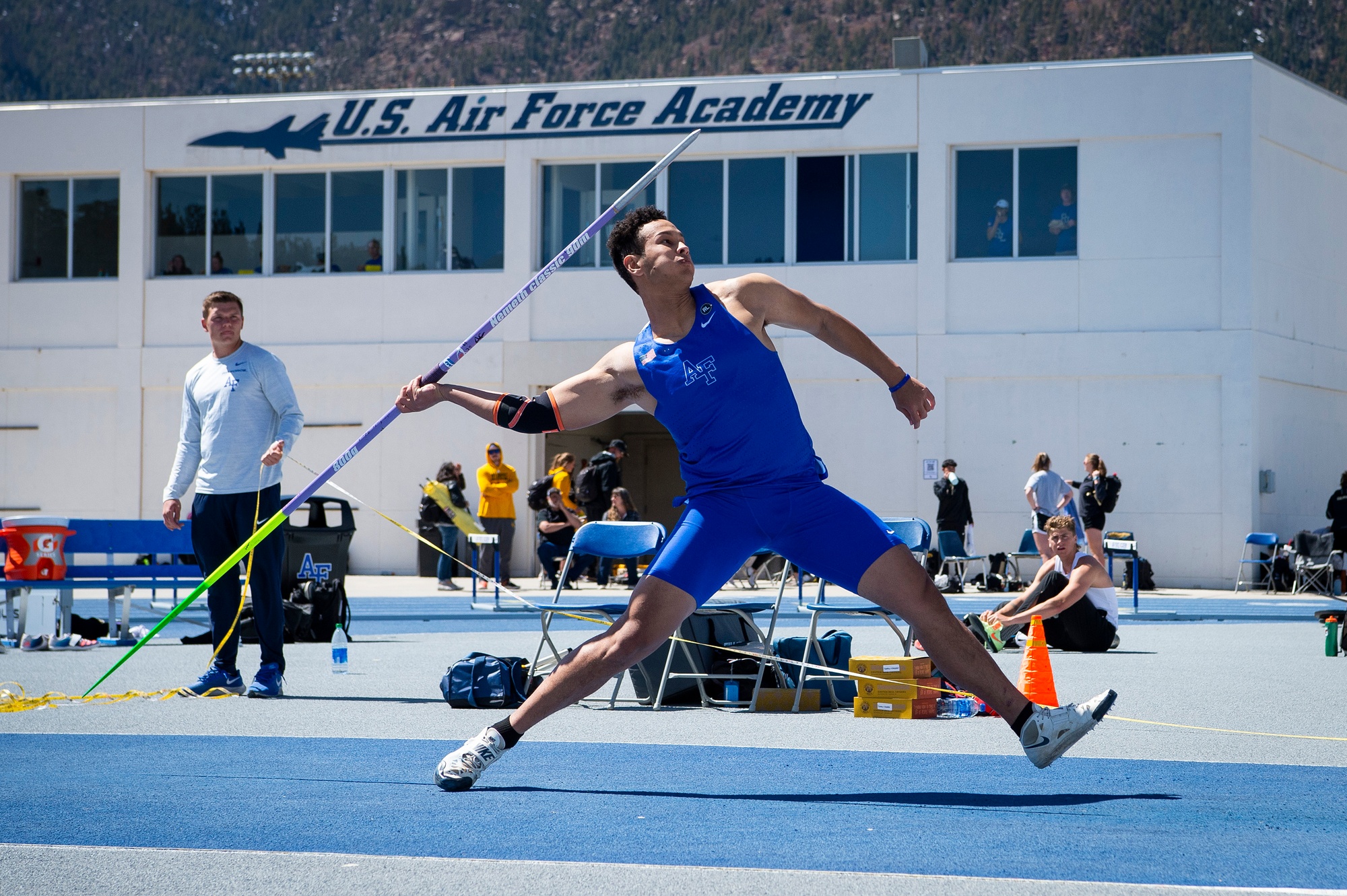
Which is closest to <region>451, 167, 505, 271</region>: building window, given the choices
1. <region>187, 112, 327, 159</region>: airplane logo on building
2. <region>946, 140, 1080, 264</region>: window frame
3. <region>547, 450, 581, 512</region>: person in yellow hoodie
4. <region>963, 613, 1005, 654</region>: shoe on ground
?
<region>187, 112, 327, 159</region>: airplane logo on building

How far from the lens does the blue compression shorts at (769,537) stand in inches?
189

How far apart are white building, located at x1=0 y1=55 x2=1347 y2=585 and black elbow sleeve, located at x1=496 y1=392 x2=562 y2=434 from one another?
18.8 m

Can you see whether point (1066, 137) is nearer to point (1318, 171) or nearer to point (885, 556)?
point (1318, 171)

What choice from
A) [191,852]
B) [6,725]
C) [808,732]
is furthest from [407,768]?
[6,725]

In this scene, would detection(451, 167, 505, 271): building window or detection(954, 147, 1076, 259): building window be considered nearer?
detection(954, 147, 1076, 259): building window

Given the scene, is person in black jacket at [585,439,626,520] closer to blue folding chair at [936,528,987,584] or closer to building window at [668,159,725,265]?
blue folding chair at [936,528,987,584]

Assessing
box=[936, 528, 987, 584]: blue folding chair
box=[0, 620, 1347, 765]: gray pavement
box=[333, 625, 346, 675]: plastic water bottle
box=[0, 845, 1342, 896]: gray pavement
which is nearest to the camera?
box=[0, 845, 1342, 896]: gray pavement

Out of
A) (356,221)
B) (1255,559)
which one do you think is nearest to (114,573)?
(356,221)

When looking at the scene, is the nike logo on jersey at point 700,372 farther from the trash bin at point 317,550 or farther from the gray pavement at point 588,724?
the trash bin at point 317,550

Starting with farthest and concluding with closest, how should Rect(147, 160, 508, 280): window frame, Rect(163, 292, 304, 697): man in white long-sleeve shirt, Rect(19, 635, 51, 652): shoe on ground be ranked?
Rect(147, 160, 508, 280): window frame → Rect(19, 635, 51, 652): shoe on ground → Rect(163, 292, 304, 697): man in white long-sleeve shirt

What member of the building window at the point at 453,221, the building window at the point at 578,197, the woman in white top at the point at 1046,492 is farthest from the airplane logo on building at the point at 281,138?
the woman in white top at the point at 1046,492

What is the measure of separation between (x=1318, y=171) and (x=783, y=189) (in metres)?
8.83

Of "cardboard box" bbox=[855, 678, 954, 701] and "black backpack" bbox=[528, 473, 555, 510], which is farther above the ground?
"black backpack" bbox=[528, 473, 555, 510]

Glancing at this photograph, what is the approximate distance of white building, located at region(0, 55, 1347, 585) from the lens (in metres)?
22.9
